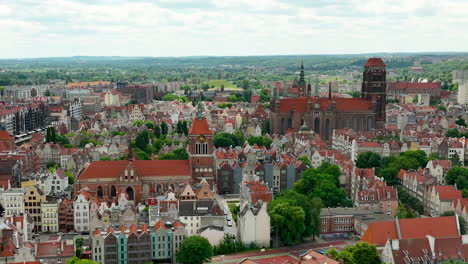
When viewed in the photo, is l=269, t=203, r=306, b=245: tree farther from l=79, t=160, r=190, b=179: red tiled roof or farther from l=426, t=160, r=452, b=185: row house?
l=426, t=160, r=452, b=185: row house

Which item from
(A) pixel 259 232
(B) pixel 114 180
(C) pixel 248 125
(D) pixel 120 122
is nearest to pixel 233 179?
(B) pixel 114 180

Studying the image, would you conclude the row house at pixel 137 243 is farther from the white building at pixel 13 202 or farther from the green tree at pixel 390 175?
the green tree at pixel 390 175

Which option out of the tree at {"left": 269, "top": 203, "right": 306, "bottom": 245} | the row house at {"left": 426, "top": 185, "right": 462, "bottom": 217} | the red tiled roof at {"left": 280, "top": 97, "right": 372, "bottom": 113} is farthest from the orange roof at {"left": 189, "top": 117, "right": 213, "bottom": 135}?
the red tiled roof at {"left": 280, "top": 97, "right": 372, "bottom": 113}

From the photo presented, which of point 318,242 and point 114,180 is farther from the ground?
point 114,180

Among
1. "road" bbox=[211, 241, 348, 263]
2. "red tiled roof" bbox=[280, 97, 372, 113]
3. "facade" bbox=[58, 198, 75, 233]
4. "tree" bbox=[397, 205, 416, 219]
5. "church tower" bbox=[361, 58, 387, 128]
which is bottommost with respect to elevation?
"road" bbox=[211, 241, 348, 263]

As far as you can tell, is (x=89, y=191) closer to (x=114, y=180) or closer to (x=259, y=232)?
(x=114, y=180)

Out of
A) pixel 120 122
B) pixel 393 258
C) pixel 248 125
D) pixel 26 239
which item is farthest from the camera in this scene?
pixel 120 122
